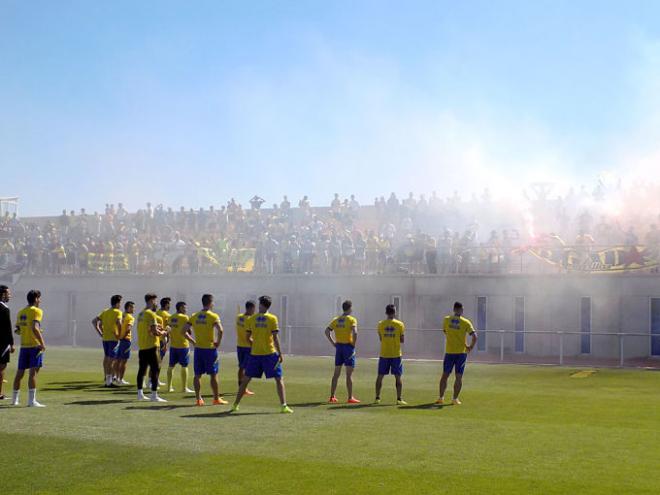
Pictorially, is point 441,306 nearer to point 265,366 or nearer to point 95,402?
point 95,402

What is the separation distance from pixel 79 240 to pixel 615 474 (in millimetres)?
33784

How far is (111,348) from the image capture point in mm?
19203

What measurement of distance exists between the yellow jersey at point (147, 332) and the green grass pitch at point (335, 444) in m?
1.12

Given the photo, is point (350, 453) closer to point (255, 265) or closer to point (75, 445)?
point (75, 445)

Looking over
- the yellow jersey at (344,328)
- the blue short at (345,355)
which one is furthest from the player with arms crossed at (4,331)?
the blue short at (345,355)

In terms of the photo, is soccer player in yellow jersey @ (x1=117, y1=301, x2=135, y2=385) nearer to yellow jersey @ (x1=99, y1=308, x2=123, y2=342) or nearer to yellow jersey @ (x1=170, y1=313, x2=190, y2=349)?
yellow jersey @ (x1=99, y1=308, x2=123, y2=342)

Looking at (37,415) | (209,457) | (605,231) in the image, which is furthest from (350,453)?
(605,231)

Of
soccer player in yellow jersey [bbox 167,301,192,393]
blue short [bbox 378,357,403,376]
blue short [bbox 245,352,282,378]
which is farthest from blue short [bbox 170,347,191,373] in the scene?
blue short [bbox 378,357,403,376]

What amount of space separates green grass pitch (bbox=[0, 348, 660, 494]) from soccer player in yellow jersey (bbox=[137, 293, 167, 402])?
43 centimetres

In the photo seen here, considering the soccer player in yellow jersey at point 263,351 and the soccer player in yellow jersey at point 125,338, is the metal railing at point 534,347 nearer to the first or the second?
the soccer player in yellow jersey at point 125,338

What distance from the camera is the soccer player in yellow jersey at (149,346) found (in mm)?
16422

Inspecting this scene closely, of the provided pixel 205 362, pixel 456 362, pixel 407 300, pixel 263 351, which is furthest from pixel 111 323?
pixel 407 300

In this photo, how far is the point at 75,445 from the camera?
1130 centimetres

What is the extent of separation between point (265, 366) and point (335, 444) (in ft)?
10.4
